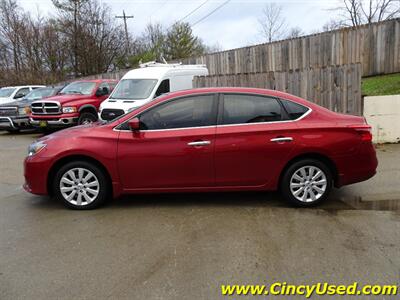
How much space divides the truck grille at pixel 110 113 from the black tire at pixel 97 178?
4.73 metres

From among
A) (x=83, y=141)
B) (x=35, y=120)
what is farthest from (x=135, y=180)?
(x=35, y=120)

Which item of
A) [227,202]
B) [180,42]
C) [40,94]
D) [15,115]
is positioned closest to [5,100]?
[40,94]

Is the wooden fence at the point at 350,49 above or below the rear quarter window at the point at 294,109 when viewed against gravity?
above

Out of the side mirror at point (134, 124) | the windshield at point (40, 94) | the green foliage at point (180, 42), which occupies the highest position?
the green foliage at point (180, 42)

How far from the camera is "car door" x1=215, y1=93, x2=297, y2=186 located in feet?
15.0

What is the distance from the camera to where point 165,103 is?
4730 mm

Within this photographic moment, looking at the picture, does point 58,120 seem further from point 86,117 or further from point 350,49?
point 350,49

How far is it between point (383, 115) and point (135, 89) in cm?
648

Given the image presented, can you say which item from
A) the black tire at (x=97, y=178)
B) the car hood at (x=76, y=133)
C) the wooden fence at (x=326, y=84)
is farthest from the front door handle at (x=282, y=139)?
the wooden fence at (x=326, y=84)

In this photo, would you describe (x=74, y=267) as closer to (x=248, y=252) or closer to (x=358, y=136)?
(x=248, y=252)

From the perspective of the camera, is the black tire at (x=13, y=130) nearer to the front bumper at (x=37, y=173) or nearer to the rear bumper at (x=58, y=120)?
the rear bumper at (x=58, y=120)

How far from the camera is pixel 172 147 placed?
4562mm

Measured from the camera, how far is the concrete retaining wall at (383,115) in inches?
315

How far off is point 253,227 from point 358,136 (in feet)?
6.22
